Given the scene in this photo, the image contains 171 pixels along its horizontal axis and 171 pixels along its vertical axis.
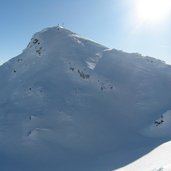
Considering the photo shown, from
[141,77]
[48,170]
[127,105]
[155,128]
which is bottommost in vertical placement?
[48,170]

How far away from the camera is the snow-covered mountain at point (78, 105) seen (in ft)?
125

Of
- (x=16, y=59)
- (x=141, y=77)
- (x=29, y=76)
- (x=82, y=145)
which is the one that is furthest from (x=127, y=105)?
(x=16, y=59)

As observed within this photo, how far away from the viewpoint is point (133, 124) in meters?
45.3

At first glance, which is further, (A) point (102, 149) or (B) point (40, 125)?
(B) point (40, 125)

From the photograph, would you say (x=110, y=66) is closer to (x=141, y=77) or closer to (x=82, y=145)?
(x=141, y=77)

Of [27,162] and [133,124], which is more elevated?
[133,124]

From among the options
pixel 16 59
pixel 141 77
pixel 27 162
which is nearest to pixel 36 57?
pixel 16 59

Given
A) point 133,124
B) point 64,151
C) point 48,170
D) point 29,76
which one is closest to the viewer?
point 48,170

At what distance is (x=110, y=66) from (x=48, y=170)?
91.5ft

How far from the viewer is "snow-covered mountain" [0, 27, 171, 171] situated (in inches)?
1499

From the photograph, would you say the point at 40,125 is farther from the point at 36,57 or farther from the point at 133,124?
the point at 36,57

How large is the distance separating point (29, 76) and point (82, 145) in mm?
19347

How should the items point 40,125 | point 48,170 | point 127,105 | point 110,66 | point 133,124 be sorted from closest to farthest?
point 48,170
point 40,125
point 133,124
point 127,105
point 110,66

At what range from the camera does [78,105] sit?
4719 centimetres
